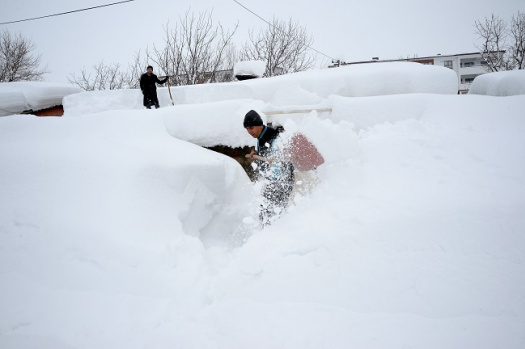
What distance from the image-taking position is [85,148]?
2906 millimetres

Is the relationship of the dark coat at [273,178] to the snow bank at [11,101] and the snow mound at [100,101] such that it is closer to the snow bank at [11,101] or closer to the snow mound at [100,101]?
the snow mound at [100,101]

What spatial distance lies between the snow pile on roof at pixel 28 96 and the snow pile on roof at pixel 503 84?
409 inches

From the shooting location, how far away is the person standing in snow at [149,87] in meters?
6.54

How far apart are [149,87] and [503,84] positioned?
7.29m

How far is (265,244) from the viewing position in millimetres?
2242

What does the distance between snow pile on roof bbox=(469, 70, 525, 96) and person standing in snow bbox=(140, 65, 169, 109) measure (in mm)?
6800

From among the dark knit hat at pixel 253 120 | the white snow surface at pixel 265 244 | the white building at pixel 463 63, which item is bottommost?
the white snow surface at pixel 265 244

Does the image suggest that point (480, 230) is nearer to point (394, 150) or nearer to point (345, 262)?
point (345, 262)

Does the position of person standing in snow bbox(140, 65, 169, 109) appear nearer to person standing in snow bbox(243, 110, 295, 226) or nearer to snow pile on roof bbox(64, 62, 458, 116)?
snow pile on roof bbox(64, 62, 458, 116)

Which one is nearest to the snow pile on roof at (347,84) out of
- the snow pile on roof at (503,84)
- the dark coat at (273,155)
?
the snow pile on roof at (503,84)

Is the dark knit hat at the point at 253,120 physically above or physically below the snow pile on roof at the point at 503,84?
below

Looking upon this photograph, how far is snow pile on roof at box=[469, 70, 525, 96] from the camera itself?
4.51 meters

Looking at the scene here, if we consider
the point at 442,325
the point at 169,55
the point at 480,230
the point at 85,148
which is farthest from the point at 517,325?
A: the point at 169,55

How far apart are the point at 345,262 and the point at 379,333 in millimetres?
472
